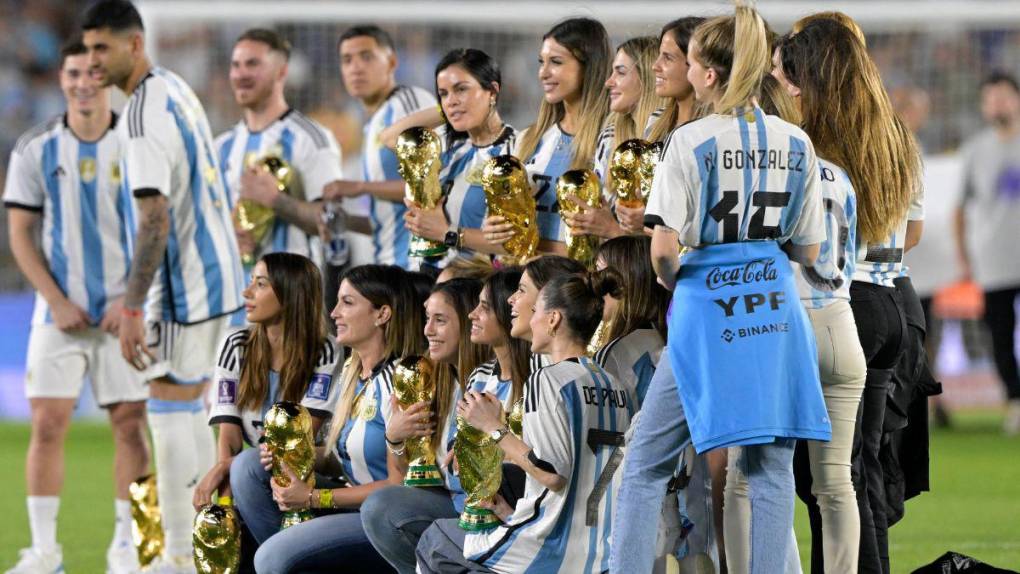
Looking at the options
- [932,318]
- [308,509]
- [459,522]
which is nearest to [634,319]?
[459,522]

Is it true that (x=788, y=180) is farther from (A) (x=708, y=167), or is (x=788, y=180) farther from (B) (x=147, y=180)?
(B) (x=147, y=180)

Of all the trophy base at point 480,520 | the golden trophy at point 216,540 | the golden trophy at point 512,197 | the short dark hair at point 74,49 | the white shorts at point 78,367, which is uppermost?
the short dark hair at point 74,49

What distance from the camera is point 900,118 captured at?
4.80 m

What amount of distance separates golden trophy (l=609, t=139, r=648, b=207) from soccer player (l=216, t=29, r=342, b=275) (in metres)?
2.42

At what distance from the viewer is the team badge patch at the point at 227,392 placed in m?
5.37

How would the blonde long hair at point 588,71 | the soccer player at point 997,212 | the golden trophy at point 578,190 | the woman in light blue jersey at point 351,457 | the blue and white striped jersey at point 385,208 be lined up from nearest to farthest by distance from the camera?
the woman in light blue jersey at point 351,457, the golden trophy at point 578,190, the blonde long hair at point 588,71, the blue and white striped jersey at point 385,208, the soccer player at point 997,212

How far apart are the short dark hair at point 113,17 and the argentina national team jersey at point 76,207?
626mm

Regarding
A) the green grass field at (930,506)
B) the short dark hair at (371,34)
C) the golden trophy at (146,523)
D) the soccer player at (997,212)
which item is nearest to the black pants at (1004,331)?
the soccer player at (997,212)

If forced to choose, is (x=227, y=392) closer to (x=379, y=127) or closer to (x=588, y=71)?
(x=588, y=71)

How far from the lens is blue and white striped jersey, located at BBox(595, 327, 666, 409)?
4.56 meters

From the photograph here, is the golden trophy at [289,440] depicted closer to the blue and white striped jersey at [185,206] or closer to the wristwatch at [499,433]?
the wristwatch at [499,433]

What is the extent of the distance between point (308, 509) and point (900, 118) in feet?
7.32

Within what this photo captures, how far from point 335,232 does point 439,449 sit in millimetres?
2399

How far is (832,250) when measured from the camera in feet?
14.0
